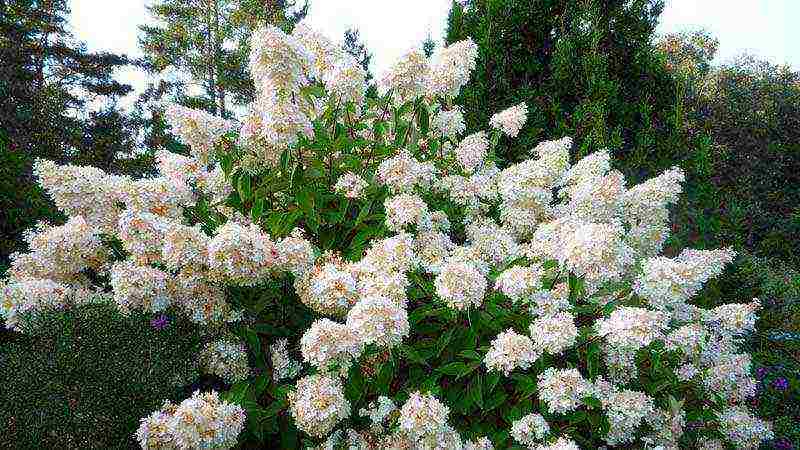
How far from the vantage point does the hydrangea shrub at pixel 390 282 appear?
10.8ft

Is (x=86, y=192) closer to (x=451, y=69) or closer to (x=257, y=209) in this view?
(x=257, y=209)

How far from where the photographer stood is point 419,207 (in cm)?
375

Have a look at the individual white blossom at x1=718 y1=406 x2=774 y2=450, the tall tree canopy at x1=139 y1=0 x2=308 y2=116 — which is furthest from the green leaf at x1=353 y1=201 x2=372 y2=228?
the tall tree canopy at x1=139 y1=0 x2=308 y2=116

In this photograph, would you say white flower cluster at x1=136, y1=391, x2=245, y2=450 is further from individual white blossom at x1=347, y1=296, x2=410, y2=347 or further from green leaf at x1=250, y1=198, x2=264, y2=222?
green leaf at x1=250, y1=198, x2=264, y2=222

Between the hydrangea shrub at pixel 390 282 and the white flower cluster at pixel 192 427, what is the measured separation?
0.01 m

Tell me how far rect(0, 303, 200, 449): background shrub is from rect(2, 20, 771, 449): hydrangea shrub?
0.15 m

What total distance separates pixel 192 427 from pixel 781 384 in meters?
5.02

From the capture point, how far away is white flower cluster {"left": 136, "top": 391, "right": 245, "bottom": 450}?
3014mm

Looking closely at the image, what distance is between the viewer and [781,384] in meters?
5.75

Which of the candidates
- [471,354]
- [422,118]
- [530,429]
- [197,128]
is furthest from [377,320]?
[197,128]

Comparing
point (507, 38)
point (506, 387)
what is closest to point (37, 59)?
Answer: point (507, 38)

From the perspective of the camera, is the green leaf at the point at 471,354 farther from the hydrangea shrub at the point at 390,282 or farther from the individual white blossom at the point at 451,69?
the individual white blossom at the point at 451,69

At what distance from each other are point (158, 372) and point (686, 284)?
2696 millimetres

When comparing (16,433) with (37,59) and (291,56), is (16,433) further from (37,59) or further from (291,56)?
(37,59)
